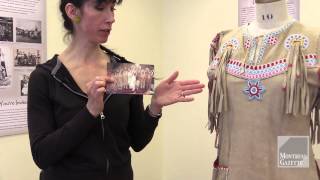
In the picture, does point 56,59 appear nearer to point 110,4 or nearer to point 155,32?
point 110,4

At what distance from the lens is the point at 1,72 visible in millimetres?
2092

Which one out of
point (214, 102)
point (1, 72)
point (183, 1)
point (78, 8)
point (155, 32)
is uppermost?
point (183, 1)

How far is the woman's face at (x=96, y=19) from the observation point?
4.26 ft

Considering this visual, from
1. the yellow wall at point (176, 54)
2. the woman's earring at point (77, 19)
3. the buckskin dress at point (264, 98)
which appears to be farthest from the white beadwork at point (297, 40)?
the yellow wall at point (176, 54)

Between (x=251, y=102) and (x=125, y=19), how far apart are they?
178cm

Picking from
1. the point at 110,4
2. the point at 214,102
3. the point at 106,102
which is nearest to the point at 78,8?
the point at 110,4

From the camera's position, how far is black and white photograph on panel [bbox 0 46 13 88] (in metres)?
2.09

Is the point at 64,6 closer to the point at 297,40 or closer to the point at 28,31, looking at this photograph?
the point at 297,40

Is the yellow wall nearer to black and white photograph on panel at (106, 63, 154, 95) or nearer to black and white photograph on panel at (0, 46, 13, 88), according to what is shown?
black and white photograph on panel at (0, 46, 13, 88)

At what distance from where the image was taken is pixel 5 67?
6.92 ft

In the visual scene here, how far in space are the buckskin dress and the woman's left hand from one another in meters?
0.10

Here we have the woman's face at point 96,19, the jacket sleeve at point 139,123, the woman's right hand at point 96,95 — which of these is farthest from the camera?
the jacket sleeve at point 139,123

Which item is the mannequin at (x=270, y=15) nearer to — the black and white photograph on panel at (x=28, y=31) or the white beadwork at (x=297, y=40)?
the white beadwork at (x=297, y=40)

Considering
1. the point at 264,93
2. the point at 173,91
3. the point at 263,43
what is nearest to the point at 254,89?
the point at 264,93
